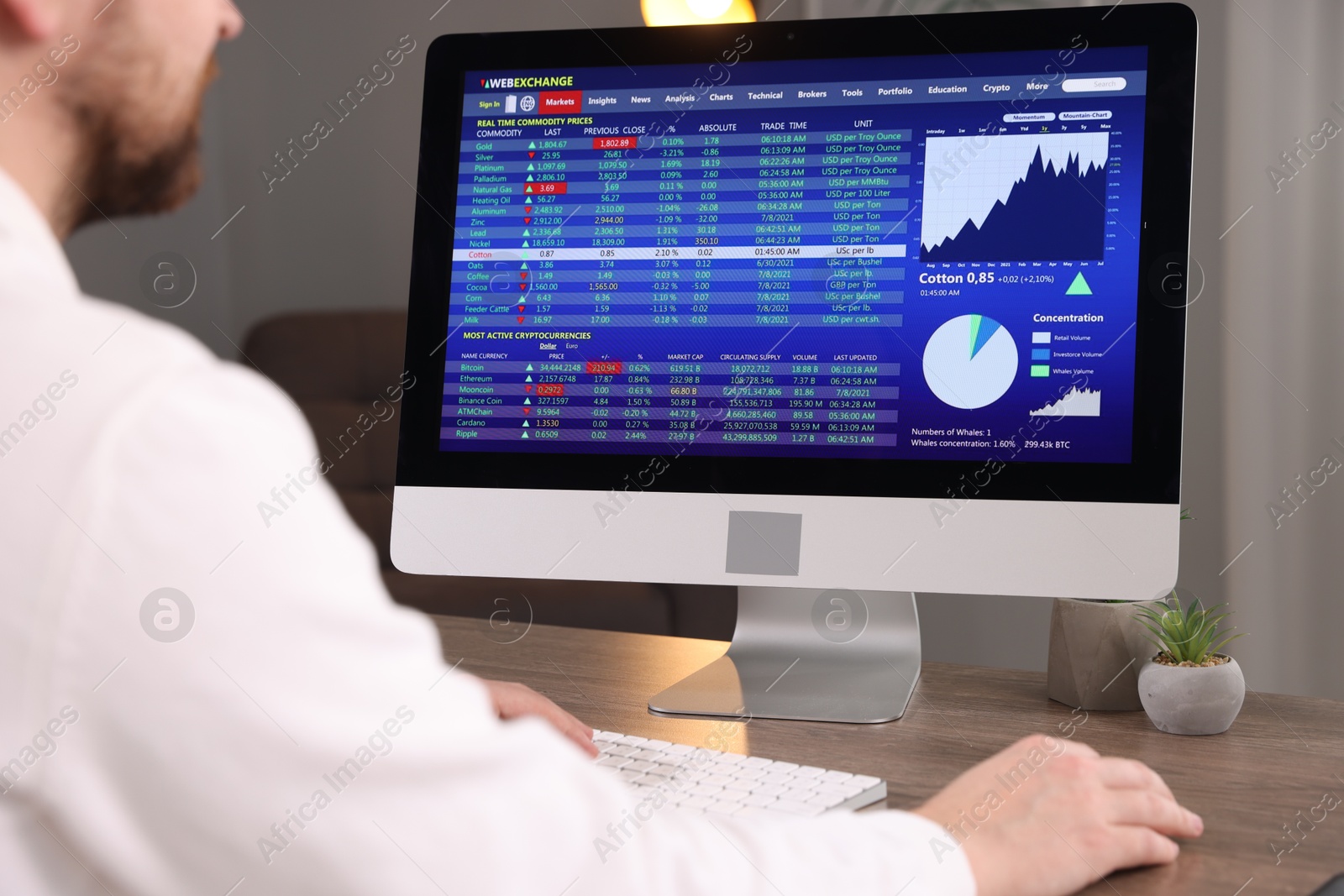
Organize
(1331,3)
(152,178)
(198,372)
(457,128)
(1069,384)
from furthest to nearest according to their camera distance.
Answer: (1331,3)
(457,128)
(1069,384)
(152,178)
(198,372)

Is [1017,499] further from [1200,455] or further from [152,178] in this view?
[1200,455]

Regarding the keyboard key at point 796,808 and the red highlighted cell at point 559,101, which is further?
the red highlighted cell at point 559,101

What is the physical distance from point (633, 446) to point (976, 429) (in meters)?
0.31

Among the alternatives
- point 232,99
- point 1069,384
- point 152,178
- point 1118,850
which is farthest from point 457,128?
point 232,99

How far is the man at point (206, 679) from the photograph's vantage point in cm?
36

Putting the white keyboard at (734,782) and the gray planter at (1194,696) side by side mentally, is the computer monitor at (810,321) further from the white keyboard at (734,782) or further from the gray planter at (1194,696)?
the white keyboard at (734,782)

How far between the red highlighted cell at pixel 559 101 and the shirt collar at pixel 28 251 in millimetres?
649

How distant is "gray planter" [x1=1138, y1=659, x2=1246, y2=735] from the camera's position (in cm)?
87

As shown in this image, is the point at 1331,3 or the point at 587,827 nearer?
the point at 587,827

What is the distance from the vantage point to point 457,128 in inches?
41.7

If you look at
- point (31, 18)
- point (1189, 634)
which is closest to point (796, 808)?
point (1189, 634)

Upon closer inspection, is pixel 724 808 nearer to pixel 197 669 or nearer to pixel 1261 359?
pixel 197 669

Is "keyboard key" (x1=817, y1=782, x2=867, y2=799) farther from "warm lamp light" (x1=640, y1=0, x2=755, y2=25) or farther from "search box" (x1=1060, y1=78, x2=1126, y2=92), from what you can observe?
"warm lamp light" (x1=640, y1=0, x2=755, y2=25)

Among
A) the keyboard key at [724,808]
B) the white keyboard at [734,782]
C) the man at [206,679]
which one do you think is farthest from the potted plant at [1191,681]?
the man at [206,679]
